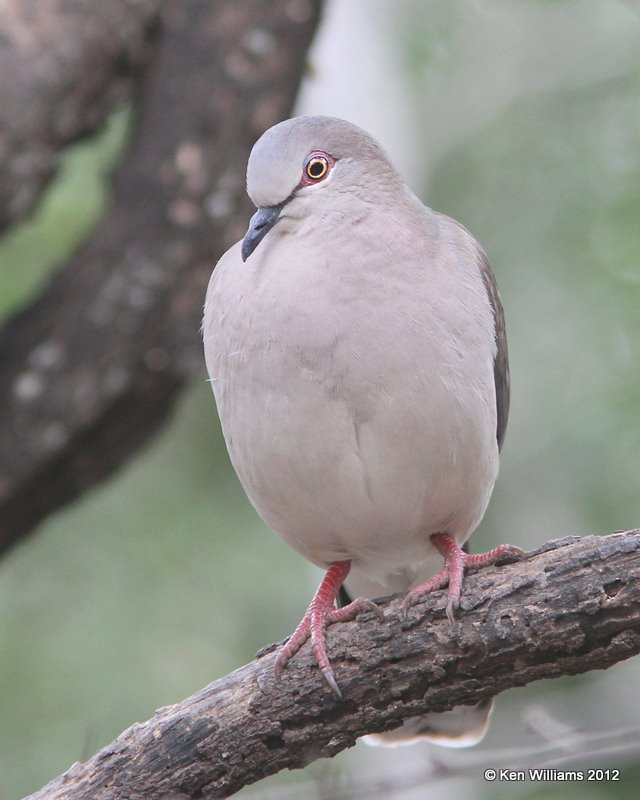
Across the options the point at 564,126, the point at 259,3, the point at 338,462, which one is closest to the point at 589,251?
the point at 564,126

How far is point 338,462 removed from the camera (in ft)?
12.2

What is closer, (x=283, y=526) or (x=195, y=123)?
(x=283, y=526)

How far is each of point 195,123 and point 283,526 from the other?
8.04 ft

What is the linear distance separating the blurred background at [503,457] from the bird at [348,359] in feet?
7.38

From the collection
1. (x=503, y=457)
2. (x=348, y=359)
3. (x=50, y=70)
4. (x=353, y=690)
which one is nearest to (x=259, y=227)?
(x=348, y=359)

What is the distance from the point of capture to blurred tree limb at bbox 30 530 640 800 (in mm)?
3266

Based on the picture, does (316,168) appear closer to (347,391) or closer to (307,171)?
(307,171)

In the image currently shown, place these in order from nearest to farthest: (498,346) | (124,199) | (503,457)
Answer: (498,346) → (124,199) → (503,457)

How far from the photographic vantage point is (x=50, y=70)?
5.61m

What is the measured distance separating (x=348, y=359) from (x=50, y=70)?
2792 mm

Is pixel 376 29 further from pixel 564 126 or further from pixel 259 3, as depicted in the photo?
pixel 259 3

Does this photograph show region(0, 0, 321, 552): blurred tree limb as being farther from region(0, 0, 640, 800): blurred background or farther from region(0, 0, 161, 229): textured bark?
region(0, 0, 640, 800): blurred background

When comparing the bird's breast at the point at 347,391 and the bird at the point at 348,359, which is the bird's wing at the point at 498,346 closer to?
the bird at the point at 348,359

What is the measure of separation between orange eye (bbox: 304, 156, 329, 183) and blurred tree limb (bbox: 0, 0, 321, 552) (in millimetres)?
1831
